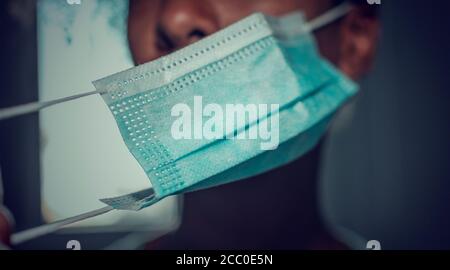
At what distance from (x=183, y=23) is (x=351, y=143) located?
52cm

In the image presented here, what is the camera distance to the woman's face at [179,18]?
0.86 metres

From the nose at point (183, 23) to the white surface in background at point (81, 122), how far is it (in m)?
0.09

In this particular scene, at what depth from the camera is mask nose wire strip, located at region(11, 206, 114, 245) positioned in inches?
33.8

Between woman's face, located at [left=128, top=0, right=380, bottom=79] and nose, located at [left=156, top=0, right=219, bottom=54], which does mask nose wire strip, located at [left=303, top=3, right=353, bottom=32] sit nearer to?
woman's face, located at [left=128, top=0, right=380, bottom=79]

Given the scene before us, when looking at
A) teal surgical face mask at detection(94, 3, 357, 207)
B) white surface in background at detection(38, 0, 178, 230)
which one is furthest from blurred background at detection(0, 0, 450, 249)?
teal surgical face mask at detection(94, 3, 357, 207)

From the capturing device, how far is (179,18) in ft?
2.83

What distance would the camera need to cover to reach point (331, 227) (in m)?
1.06

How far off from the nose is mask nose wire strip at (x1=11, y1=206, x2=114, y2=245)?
13.6 inches

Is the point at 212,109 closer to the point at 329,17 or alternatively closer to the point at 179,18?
the point at 179,18

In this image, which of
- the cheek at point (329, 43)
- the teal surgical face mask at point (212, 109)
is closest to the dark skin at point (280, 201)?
the cheek at point (329, 43)

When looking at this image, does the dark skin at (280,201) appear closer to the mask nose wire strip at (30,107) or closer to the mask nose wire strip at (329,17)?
the mask nose wire strip at (329,17)

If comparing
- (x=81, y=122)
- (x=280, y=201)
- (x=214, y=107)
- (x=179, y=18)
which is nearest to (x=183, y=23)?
(x=179, y=18)
